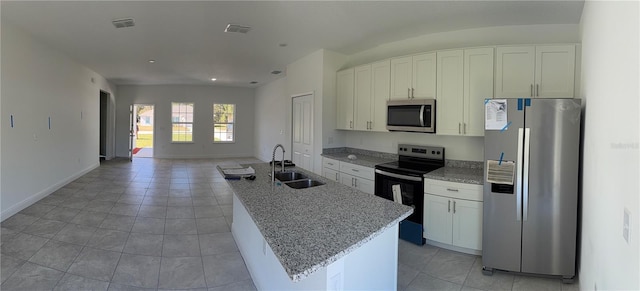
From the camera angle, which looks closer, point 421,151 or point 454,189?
point 454,189

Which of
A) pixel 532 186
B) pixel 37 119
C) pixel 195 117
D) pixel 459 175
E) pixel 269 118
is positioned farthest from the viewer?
pixel 195 117

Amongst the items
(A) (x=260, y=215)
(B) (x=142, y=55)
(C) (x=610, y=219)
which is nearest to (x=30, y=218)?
(B) (x=142, y=55)

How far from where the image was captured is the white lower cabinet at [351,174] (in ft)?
12.3

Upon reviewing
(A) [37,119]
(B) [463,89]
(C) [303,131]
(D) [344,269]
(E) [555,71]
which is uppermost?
(E) [555,71]

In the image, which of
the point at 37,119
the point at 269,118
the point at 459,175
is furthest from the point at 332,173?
the point at 269,118

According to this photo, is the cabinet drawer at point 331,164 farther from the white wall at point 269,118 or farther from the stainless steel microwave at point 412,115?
the white wall at point 269,118

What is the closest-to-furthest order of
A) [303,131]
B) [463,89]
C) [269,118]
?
1. [463,89]
2. [303,131]
3. [269,118]

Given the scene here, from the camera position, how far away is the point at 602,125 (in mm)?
1827

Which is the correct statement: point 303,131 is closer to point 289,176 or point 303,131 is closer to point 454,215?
point 289,176

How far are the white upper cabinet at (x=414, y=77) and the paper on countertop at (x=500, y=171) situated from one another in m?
1.14

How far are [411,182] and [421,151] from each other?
75 cm

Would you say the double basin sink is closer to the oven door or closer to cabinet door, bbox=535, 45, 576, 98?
the oven door

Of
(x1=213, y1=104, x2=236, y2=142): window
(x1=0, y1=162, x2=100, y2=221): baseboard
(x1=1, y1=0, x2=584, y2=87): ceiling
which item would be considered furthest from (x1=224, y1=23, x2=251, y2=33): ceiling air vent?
(x1=213, y1=104, x2=236, y2=142): window

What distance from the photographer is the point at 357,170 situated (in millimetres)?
3949
